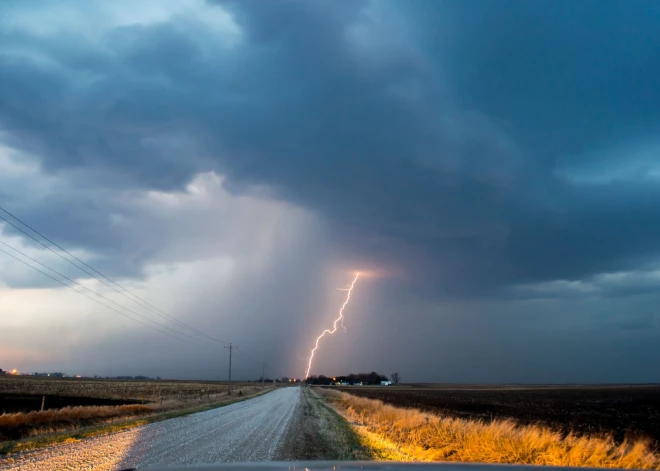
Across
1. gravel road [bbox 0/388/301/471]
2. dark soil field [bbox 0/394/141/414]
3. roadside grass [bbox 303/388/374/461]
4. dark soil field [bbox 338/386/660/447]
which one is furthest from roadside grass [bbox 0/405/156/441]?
dark soil field [bbox 338/386/660/447]

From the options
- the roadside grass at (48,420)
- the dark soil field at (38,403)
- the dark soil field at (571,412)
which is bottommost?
the dark soil field at (571,412)

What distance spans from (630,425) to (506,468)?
109 feet

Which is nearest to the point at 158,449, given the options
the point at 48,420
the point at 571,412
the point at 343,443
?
the point at 343,443

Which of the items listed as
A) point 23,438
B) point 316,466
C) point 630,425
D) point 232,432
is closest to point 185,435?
point 232,432

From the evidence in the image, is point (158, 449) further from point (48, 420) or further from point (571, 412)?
point (571, 412)

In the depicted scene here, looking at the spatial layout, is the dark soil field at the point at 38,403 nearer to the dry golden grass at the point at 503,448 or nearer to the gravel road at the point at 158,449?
the gravel road at the point at 158,449

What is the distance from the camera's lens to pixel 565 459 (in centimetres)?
1200

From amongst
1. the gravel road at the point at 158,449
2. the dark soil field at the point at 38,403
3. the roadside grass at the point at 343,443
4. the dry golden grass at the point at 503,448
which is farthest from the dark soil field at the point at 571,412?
the dark soil field at the point at 38,403

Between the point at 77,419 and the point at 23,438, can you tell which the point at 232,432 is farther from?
the point at 77,419

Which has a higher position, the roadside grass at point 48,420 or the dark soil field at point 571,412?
the roadside grass at point 48,420

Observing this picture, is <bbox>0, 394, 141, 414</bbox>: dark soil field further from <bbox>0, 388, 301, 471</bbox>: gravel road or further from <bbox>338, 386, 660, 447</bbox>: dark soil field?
<bbox>338, 386, 660, 447</bbox>: dark soil field

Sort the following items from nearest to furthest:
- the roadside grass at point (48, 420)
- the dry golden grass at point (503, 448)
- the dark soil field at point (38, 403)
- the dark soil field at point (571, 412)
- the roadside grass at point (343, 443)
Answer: the dry golden grass at point (503, 448) < the roadside grass at point (343, 443) < the roadside grass at point (48, 420) < the dark soil field at point (571, 412) < the dark soil field at point (38, 403)

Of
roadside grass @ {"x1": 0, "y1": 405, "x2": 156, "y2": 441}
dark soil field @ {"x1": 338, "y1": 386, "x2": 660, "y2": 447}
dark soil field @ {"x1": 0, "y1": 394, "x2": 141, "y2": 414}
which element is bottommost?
dark soil field @ {"x1": 338, "y1": 386, "x2": 660, "y2": 447}

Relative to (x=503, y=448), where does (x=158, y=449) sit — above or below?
below
